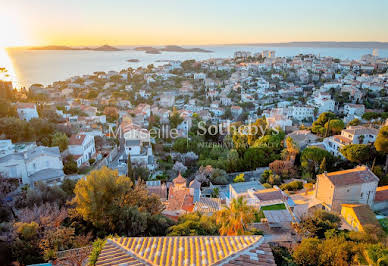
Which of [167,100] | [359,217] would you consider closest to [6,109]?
[359,217]

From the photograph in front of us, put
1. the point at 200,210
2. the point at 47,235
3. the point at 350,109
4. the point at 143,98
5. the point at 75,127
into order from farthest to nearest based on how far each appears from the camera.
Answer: the point at 143,98
the point at 350,109
the point at 75,127
the point at 200,210
the point at 47,235

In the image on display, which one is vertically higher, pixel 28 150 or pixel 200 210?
pixel 28 150

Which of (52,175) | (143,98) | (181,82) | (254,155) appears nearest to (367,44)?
(181,82)

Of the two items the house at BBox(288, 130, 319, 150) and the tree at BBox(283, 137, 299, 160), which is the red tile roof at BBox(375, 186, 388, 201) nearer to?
the tree at BBox(283, 137, 299, 160)

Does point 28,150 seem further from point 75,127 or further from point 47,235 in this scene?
point 47,235

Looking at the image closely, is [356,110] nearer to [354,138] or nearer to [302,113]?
[302,113]

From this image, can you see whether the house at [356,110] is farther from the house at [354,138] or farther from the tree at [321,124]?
the house at [354,138]

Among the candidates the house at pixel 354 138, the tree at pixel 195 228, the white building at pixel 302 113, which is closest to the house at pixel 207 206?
the tree at pixel 195 228
